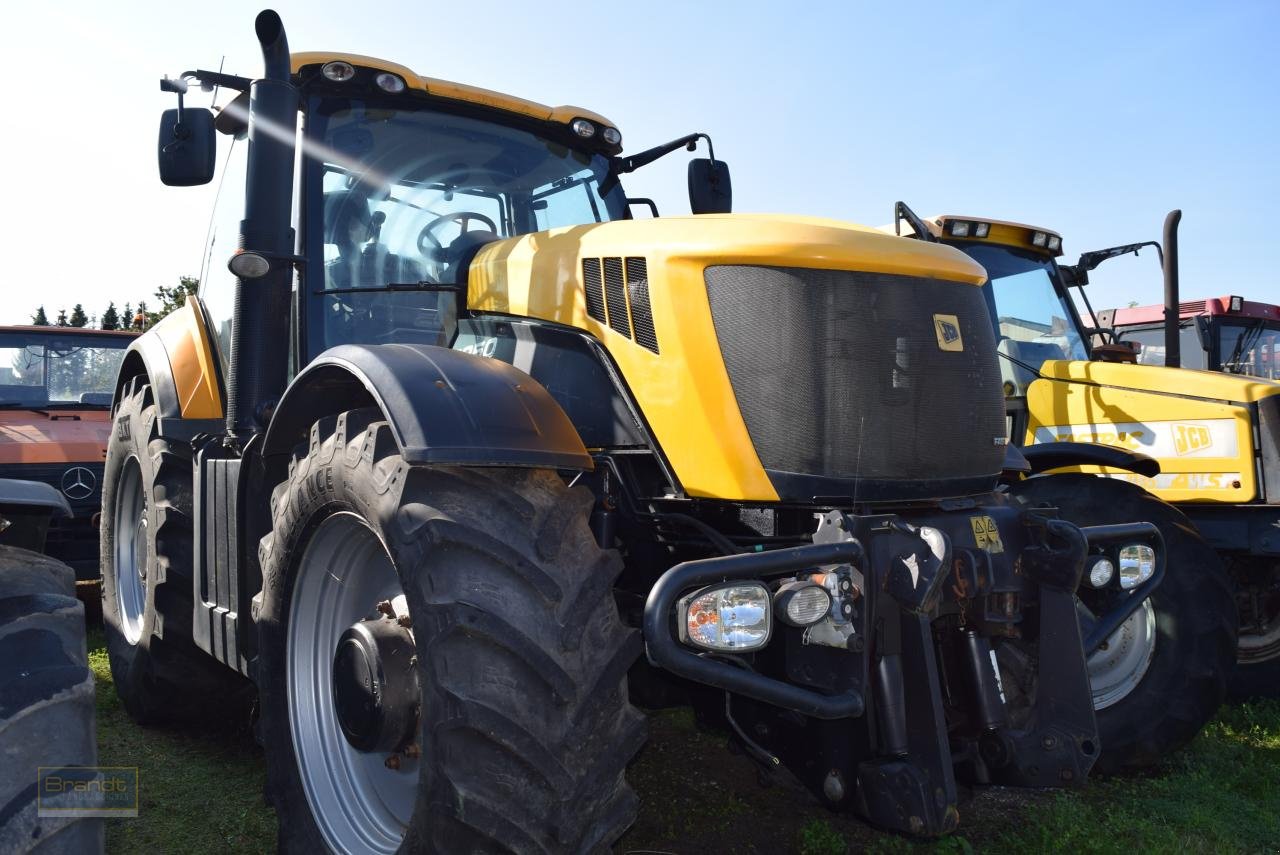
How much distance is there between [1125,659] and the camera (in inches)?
173

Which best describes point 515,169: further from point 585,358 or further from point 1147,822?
Answer: point 1147,822

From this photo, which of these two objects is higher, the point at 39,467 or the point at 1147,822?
the point at 39,467

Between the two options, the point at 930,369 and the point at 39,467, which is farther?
the point at 39,467

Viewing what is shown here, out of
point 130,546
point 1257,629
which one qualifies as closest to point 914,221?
point 1257,629

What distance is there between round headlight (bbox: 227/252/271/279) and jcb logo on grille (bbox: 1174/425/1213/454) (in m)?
4.53

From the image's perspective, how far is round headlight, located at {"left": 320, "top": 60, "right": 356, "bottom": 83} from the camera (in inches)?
141

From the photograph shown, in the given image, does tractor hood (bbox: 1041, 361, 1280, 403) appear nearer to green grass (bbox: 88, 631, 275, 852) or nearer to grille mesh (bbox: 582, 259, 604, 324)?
grille mesh (bbox: 582, 259, 604, 324)

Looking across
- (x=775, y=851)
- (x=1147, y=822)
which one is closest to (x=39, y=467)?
(x=775, y=851)

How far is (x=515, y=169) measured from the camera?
3.98 metres

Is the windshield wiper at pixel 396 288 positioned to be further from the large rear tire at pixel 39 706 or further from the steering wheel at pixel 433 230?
the large rear tire at pixel 39 706

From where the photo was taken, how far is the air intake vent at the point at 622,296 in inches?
106

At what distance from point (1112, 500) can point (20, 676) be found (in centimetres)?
406

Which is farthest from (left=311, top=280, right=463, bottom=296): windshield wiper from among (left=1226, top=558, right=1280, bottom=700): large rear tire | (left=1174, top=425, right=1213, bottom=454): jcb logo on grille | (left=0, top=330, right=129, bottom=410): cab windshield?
(left=0, top=330, right=129, bottom=410): cab windshield

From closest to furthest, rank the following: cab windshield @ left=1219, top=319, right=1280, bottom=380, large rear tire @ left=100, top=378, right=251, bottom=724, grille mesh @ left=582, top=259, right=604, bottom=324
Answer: grille mesh @ left=582, top=259, right=604, bottom=324, large rear tire @ left=100, top=378, right=251, bottom=724, cab windshield @ left=1219, top=319, right=1280, bottom=380
